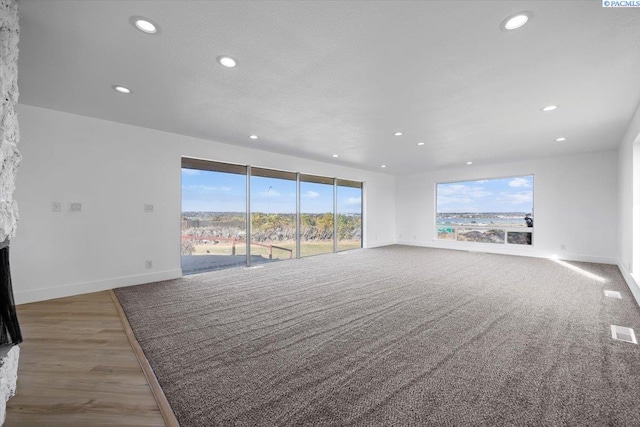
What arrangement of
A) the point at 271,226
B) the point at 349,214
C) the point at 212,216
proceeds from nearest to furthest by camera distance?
1. the point at 212,216
2. the point at 271,226
3. the point at 349,214

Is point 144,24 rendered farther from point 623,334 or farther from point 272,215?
point 623,334

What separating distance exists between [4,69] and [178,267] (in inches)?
142

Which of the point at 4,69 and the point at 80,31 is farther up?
the point at 80,31

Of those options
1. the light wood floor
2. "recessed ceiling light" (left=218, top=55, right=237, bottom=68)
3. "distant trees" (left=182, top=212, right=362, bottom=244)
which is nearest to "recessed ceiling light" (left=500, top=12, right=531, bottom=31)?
"recessed ceiling light" (left=218, top=55, right=237, bottom=68)

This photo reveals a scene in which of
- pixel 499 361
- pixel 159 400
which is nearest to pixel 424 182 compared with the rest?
pixel 499 361

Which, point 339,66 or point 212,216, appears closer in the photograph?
point 339,66

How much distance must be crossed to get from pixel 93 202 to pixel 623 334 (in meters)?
6.35

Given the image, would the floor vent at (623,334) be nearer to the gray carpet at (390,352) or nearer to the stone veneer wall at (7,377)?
the gray carpet at (390,352)

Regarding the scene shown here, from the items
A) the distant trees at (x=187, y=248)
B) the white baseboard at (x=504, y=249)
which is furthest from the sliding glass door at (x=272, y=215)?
the white baseboard at (x=504, y=249)

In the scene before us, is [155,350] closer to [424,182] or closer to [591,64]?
[591,64]

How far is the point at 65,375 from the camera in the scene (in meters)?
1.85

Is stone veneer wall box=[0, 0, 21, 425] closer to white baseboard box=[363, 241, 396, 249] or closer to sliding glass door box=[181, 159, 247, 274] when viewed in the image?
sliding glass door box=[181, 159, 247, 274]

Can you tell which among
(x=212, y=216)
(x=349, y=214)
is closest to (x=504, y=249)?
(x=349, y=214)

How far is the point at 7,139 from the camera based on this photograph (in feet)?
5.24
